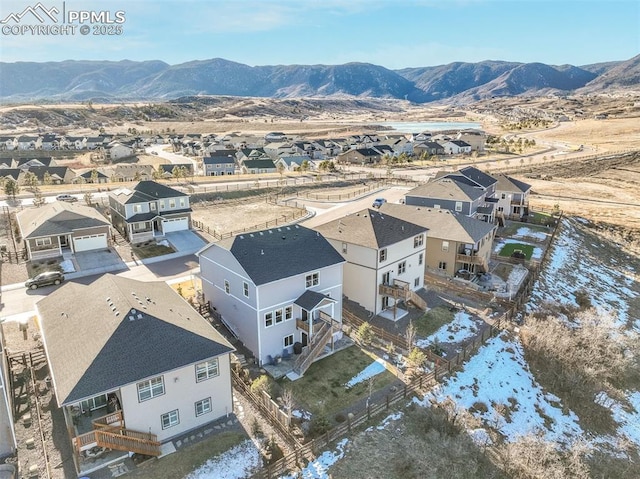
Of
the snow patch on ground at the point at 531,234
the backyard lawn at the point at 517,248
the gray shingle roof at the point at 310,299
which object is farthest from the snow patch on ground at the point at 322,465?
the snow patch on ground at the point at 531,234

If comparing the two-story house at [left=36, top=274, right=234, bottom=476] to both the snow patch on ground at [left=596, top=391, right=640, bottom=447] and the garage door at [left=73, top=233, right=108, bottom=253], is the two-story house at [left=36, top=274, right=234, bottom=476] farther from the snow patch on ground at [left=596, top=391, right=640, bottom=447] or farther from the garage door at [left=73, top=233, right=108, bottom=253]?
the snow patch on ground at [left=596, top=391, right=640, bottom=447]

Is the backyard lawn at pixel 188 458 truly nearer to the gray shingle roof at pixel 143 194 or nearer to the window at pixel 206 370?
the window at pixel 206 370

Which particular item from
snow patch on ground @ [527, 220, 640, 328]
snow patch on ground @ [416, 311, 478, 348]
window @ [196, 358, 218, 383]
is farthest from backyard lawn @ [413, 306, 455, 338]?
window @ [196, 358, 218, 383]

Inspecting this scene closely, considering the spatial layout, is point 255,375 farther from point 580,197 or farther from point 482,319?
point 580,197

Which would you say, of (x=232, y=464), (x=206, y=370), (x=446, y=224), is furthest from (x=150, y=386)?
(x=446, y=224)

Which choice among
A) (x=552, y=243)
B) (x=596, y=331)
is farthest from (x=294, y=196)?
(x=596, y=331)

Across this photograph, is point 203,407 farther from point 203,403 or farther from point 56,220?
point 56,220
